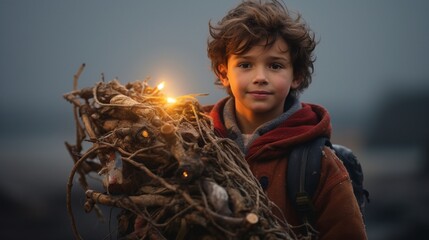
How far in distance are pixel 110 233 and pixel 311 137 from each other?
1140 millimetres

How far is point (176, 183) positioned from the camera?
2002mm

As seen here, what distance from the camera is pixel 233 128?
2947 mm

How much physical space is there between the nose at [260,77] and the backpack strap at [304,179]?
431 mm

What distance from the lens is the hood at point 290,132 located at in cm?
262

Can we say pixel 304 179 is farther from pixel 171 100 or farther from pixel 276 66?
pixel 171 100

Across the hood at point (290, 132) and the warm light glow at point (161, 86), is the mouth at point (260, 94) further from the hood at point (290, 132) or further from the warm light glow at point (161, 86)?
the warm light glow at point (161, 86)

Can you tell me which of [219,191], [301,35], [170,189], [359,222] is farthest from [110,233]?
[301,35]

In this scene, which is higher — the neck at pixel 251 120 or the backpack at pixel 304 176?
the neck at pixel 251 120

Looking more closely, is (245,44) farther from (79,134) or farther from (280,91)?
(79,134)

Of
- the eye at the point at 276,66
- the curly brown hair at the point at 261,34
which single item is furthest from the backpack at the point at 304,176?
the curly brown hair at the point at 261,34

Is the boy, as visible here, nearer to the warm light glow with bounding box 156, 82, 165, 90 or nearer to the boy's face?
the boy's face

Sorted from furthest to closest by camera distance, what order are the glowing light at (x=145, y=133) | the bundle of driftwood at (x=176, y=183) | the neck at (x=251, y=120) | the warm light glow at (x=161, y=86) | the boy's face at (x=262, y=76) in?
the warm light glow at (x=161, y=86) < the neck at (x=251, y=120) < the boy's face at (x=262, y=76) < the glowing light at (x=145, y=133) < the bundle of driftwood at (x=176, y=183)

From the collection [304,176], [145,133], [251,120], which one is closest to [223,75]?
[251,120]

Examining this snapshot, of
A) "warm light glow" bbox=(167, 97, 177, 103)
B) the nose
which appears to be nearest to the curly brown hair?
the nose
